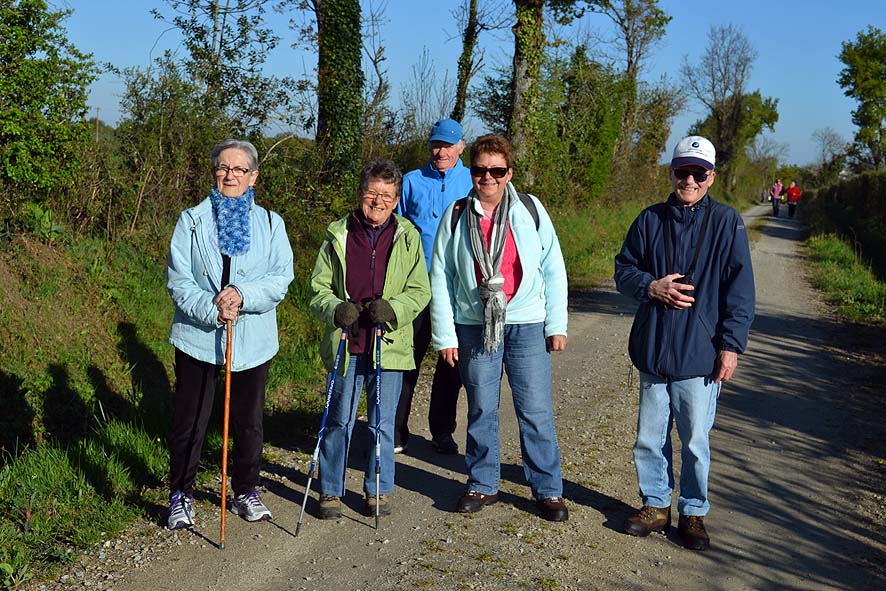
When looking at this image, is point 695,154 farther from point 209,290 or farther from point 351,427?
point 209,290

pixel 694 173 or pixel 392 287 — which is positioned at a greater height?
pixel 694 173

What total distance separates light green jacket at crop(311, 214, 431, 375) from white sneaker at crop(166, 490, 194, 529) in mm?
1022

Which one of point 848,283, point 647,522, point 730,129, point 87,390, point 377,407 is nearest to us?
point 647,522

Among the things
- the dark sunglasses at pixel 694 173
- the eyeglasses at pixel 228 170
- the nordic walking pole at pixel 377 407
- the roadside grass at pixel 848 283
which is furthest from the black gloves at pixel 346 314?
the roadside grass at pixel 848 283

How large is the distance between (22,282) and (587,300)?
25.2 feet

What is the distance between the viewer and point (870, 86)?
45.9 meters

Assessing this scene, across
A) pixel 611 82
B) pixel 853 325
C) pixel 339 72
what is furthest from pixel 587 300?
pixel 611 82

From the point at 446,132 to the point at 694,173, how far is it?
181 centimetres

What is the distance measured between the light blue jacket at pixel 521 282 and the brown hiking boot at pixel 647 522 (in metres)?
1.04

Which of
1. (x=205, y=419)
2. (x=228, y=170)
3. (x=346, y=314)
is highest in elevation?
(x=228, y=170)

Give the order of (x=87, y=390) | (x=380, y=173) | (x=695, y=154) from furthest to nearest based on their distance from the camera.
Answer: (x=87, y=390) < (x=380, y=173) < (x=695, y=154)

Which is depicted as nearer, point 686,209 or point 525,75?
point 686,209

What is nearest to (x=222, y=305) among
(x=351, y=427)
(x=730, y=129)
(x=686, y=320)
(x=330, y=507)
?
(x=351, y=427)

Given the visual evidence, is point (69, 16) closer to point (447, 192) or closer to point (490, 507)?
point (447, 192)
